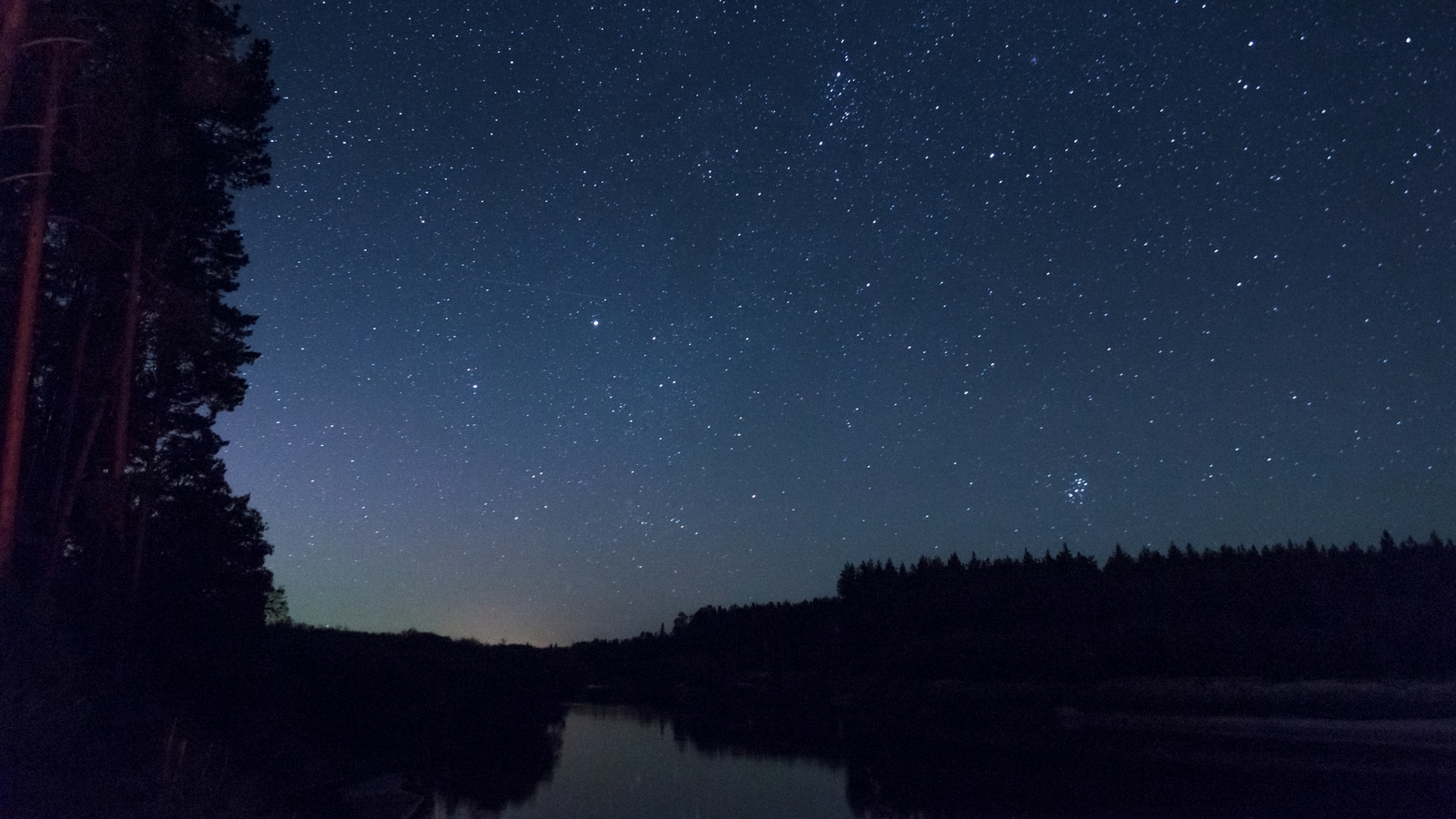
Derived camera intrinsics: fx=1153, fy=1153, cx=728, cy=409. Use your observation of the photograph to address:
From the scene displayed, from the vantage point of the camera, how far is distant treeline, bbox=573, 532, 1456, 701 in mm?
75938

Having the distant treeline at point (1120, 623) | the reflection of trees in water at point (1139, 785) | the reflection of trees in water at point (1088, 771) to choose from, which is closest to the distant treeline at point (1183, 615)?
the distant treeline at point (1120, 623)

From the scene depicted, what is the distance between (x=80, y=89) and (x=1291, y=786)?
35494mm

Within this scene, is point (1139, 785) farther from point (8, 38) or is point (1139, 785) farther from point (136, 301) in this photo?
point (8, 38)

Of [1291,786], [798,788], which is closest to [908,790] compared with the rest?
[798,788]

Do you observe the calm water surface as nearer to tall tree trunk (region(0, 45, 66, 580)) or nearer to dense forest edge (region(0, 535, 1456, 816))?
dense forest edge (region(0, 535, 1456, 816))

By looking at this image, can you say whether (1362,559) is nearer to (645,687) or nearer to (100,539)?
(645,687)

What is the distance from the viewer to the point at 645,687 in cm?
15712

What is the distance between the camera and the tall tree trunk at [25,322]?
17.2 metres

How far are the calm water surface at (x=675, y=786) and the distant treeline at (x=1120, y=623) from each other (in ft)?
140

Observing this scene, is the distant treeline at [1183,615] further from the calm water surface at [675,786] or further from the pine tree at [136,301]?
the pine tree at [136,301]

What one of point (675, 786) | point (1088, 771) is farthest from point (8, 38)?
point (1088, 771)

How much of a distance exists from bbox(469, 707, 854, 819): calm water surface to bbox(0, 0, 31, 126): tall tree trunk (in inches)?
773

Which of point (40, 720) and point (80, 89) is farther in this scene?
point (80, 89)

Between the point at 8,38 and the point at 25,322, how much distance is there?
14.3ft
